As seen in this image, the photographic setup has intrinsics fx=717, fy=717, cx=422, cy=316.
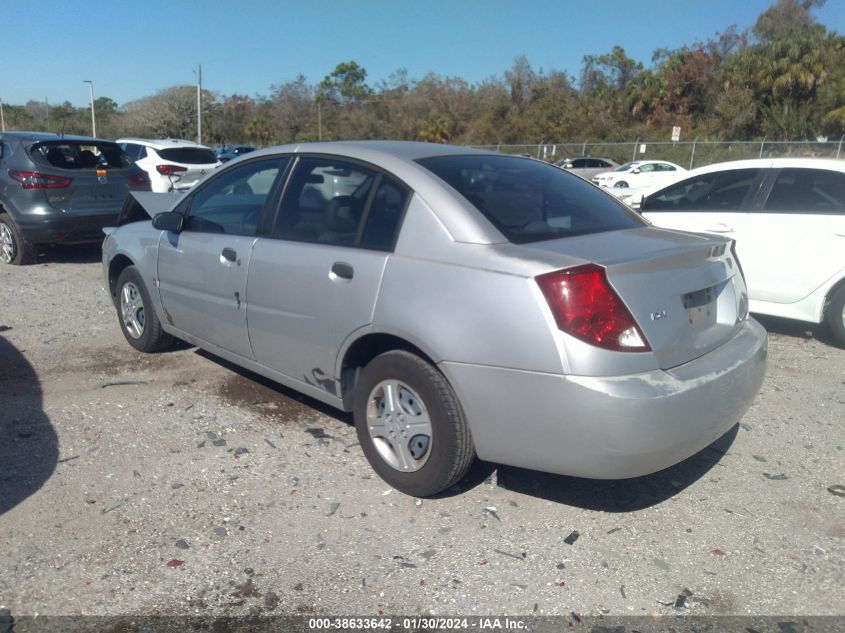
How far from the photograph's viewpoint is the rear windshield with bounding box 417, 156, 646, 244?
342cm

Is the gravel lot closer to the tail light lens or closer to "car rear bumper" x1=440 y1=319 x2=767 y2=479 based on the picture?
"car rear bumper" x1=440 y1=319 x2=767 y2=479

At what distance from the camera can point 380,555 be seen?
3070mm

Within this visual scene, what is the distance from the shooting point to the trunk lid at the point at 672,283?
296cm

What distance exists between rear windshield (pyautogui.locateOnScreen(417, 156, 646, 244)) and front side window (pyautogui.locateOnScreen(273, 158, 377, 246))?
399mm

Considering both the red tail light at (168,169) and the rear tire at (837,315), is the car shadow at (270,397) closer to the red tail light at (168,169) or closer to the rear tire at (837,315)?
the rear tire at (837,315)

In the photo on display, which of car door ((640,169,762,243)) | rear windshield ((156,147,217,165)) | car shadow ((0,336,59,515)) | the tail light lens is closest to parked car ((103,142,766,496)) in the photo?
car shadow ((0,336,59,515))

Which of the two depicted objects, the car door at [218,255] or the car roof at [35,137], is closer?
the car door at [218,255]

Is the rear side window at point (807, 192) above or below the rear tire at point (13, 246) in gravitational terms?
above

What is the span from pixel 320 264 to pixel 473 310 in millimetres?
1058

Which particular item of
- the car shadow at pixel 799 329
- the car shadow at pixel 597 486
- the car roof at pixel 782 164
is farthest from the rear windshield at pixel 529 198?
the car shadow at pixel 799 329

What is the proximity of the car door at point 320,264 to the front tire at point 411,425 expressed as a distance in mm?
282

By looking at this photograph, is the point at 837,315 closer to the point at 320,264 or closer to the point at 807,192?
the point at 807,192

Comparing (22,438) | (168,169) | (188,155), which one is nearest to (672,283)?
(22,438)

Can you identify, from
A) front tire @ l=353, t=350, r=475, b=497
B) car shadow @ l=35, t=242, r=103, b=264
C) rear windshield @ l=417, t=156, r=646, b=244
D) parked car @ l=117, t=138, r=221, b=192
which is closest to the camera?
front tire @ l=353, t=350, r=475, b=497
